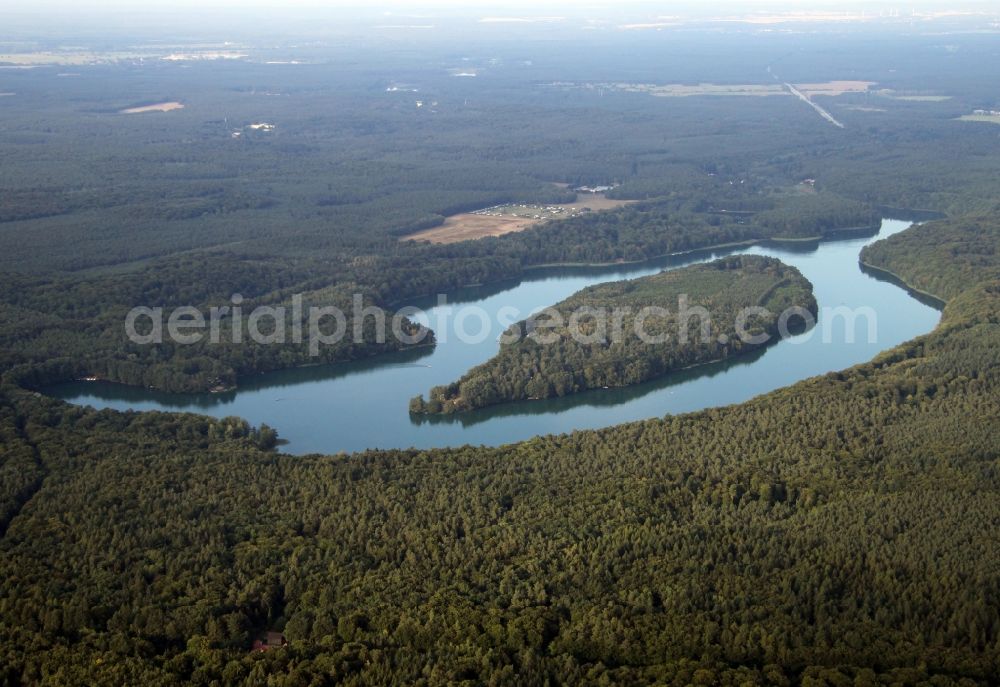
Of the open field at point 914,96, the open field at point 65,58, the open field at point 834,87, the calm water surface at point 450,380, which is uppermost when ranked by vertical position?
the open field at point 65,58

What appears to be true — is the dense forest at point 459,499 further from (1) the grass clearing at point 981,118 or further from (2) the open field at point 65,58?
A: (2) the open field at point 65,58

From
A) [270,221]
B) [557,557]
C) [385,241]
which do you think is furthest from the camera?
[270,221]

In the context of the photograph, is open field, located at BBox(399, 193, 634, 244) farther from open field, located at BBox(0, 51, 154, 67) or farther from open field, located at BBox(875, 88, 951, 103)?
open field, located at BBox(0, 51, 154, 67)

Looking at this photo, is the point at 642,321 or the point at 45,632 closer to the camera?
the point at 45,632

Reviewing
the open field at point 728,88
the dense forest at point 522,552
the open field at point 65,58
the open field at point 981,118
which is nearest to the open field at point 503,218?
the dense forest at point 522,552

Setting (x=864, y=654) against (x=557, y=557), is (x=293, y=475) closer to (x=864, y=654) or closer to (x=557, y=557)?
(x=557, y=557)

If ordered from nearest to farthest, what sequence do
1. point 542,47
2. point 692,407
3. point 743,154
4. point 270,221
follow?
1. point 692,407
2. point 270,221
3. point 743,154
4. point 542,47

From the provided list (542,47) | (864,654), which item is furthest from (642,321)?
(542,47)
